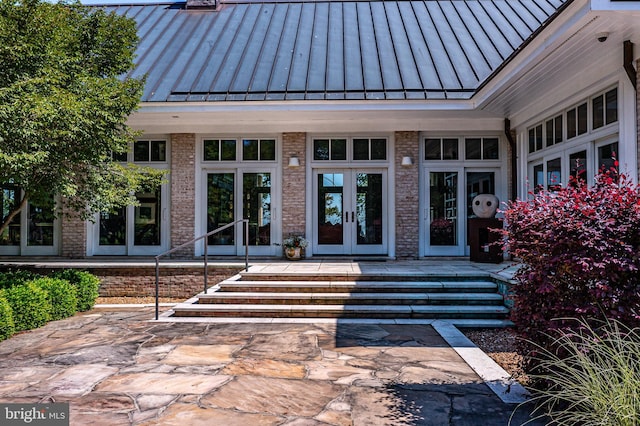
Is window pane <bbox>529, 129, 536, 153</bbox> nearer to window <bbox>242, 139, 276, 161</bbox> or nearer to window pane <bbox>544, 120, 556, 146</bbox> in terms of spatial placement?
window pane <bbox>544, 120, 556, 146</bbox>

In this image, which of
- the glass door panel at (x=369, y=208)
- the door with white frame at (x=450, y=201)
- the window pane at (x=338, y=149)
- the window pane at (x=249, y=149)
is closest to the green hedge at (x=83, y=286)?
the window pane at (x=249, y=149)

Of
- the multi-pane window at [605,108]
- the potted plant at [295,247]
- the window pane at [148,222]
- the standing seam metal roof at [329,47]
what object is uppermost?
the standing seam metal roof at [329,47]

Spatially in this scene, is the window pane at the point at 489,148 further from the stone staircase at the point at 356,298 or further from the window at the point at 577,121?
the stone staircase at the point at 356,298

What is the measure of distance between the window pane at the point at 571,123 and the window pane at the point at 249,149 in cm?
645

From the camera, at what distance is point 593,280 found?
2828 mm

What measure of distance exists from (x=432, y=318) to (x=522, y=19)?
1006 cm

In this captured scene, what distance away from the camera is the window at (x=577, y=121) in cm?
679

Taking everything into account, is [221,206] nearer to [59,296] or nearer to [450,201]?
[59,296]

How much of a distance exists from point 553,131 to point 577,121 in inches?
32.4

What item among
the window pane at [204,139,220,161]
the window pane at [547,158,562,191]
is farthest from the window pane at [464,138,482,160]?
the window pane at [204,139,220,161]

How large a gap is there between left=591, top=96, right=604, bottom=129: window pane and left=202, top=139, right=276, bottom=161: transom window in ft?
21.1

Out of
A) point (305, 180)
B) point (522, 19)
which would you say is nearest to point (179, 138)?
point (305, 180)

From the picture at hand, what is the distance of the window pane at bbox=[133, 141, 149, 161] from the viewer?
10.5m

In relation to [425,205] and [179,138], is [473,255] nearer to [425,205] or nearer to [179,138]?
[425,205]
